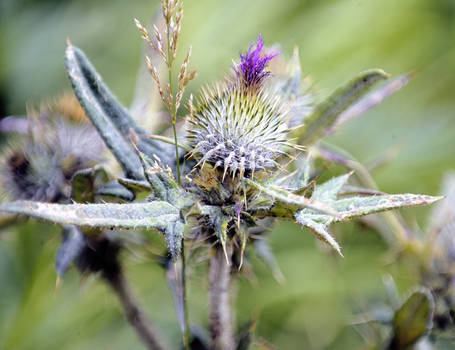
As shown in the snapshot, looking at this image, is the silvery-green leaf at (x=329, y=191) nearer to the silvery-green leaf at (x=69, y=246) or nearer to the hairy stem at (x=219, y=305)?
the hairy stem at (x=219, y=305)

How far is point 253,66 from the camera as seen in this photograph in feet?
3.45

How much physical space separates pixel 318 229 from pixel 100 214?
0.42 metres

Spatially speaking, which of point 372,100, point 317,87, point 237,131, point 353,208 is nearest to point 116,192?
point 237,131

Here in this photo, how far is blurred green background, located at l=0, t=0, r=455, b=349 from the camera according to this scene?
2395 mm

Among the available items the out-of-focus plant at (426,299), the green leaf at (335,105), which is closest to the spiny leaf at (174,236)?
the green leaf at (335,105)

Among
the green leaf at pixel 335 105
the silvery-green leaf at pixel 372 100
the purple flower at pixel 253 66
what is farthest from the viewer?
the silvery-green leaf at pixel 372 100

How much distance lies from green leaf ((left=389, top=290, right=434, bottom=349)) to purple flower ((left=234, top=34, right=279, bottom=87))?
29.6 inches

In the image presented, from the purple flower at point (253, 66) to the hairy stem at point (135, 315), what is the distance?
79cm

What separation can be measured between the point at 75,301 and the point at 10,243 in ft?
2.21

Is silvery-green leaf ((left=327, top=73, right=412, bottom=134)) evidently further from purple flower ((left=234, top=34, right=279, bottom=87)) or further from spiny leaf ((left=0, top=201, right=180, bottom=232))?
spiny leaf ((left=0, top=201, right=180, bottom=232))

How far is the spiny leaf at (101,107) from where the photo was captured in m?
1.21

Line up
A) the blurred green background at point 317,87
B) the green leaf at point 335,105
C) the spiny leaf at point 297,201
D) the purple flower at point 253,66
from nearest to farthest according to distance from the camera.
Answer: the spiny leaf at point 297,201 < the purple flower at point 253,66 < the green leaf at point 335,105 < the blurred green background at point 317,87

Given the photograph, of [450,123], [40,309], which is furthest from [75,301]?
[450,123]

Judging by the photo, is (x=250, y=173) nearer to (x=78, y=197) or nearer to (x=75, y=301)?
(x=78, y=197)
